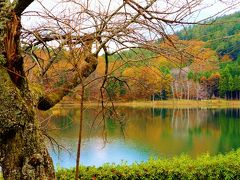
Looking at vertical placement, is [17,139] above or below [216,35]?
below

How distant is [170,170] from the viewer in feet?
19.5

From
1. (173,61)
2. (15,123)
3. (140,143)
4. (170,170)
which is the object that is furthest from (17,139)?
(140,143)

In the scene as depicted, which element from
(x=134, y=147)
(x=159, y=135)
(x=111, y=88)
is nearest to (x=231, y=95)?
(x=159, y=135)

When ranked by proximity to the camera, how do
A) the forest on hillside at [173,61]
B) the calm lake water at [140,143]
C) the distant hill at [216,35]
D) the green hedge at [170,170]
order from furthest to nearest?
the calm lake water at [140,143] → the green hedge at [170,170] → the forest on hillside at [173,61] → the distant hill at [216,35]

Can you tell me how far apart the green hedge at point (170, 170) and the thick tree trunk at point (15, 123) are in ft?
10.3

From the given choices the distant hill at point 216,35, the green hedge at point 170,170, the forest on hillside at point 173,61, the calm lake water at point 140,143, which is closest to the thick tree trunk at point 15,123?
the forest on hillside at point 173,61

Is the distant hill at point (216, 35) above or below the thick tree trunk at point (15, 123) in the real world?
above

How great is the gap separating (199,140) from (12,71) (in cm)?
1855

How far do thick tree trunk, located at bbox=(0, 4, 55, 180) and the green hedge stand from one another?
3.13 meters

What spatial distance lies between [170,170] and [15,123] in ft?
13.0

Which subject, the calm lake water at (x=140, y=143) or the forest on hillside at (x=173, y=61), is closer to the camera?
the forest on hillside at (x=173, y=61)

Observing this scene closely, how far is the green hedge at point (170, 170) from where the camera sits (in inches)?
223

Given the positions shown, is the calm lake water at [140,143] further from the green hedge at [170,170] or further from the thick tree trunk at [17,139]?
the thick tree trunk at [17,139]

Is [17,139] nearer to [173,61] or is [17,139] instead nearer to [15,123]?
[15,123]
